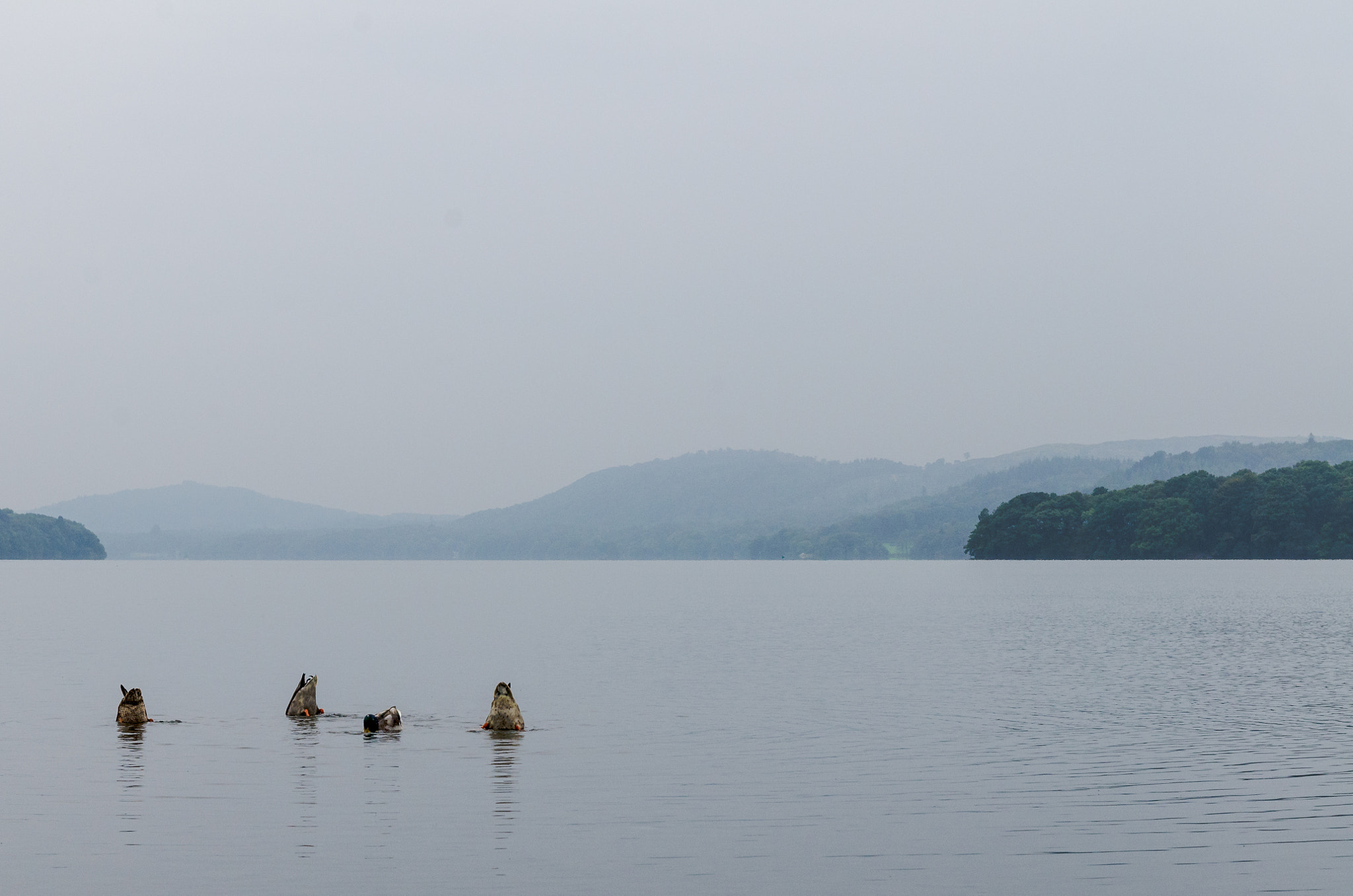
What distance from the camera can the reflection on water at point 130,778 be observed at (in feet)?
82.8

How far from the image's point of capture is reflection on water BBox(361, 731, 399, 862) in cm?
2370

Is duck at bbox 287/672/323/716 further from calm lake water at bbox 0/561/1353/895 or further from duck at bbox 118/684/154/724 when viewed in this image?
duck at bbox 118/684/154/724

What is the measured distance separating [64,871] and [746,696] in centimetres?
3097

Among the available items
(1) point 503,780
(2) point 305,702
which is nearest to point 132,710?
(2) point 305,702

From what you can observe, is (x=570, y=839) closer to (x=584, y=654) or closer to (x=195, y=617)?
(x=584, y=654)

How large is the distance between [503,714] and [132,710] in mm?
11430

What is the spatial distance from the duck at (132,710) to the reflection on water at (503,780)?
1075 centimetres

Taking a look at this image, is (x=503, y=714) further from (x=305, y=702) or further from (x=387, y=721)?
(x=305, y=702)

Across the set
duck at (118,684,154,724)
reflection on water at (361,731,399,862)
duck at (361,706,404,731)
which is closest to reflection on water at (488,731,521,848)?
reflection on water at (361,731,399,862)

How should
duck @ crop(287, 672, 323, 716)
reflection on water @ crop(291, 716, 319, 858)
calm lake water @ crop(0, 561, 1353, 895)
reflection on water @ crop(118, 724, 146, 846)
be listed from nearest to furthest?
calm lake water @ crop(0, 561, 1353, 895) < reflection on water @ crop(291, 716, 319, 858) < reflection on water @ crop(118, 724, 146, 846) < duck @ crop(287, 672, 323, 716)

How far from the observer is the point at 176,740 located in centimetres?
3822

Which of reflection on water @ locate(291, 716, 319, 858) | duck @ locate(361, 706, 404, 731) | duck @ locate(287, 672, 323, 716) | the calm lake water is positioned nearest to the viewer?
the calm lake water

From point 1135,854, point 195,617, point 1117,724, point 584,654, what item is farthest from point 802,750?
point 195,617

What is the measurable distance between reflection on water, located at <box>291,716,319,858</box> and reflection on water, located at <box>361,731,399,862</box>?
980 millimetres
